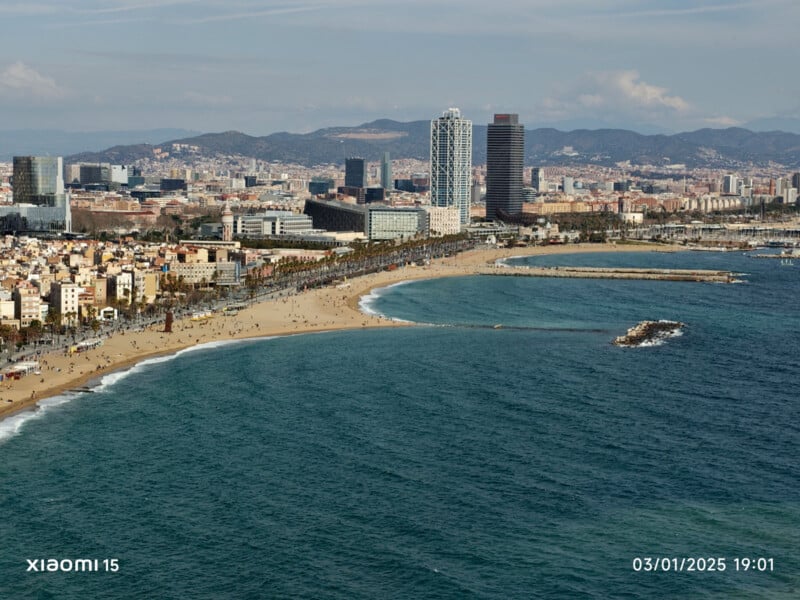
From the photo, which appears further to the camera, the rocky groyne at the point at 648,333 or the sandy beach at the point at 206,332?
the rocky groyne at the point at 648,333

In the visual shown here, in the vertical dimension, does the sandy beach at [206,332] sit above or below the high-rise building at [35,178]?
below

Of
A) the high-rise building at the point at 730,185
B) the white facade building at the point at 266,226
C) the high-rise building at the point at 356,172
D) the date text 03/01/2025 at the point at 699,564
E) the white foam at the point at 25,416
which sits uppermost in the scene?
the high-rise building at the point at 356,172

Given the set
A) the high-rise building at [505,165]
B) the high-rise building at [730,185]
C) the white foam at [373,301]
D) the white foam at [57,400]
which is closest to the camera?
the white foam at [57,400]

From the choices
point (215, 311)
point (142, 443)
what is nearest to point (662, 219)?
point (215, 311)

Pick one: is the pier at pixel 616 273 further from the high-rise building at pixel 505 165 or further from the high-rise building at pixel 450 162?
the high-rise building at pixel 505 165

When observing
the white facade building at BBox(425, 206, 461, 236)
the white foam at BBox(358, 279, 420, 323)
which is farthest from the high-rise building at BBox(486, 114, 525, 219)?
the white foam at BBox(358, 279, 420, 323)

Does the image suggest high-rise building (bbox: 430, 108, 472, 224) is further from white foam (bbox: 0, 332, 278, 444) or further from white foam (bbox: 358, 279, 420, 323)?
white foam (bbox: 0, 332, 278, 444)

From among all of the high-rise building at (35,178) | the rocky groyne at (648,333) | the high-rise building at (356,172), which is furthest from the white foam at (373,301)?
the high-rise building at (356,172)

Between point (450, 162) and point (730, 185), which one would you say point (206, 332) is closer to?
point (450, 162)
